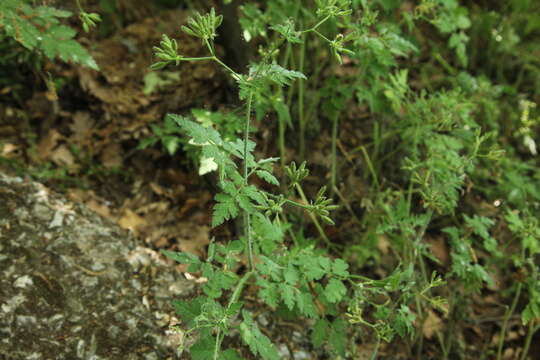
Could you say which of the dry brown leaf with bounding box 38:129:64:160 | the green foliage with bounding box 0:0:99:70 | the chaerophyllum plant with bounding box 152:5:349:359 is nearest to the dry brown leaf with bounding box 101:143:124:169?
the dry brown leaf with bounding box 38:129:64:160

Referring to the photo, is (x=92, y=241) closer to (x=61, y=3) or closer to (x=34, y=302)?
(x=34, y=302)

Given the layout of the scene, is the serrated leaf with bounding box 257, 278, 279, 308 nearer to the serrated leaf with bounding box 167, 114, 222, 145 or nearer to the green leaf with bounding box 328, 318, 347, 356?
the green leaf with bounding box 328, 318, 347, 356

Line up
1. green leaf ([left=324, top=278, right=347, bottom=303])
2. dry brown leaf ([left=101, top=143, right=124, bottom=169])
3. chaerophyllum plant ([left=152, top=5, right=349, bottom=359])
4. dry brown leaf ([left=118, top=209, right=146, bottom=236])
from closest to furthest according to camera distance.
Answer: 1. chaerophyllum plant ([left=152, top=5, right=349, bottom=359])
2. green leaf ([left=324, top=278, right=347, bottom=303])
3. dry brown leaf ([left=118, top=209, right=146, bottom=236])
4. dry brown leaf ([left=101, top=143, right=124, bottom=169])

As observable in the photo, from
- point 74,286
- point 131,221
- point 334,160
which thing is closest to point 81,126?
point 131,221

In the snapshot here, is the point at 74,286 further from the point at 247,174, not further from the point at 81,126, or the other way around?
the point at 81,126

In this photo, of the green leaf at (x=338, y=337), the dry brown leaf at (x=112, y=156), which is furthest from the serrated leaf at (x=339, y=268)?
the dry brown leaf at (x=112, y=156)

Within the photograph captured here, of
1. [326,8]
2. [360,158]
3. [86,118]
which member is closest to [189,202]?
[86,118]

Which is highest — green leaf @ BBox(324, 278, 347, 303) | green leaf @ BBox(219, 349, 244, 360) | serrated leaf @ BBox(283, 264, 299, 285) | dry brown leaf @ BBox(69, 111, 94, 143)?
dry brown leaf @ BBox(69, 111, 94, 143)
